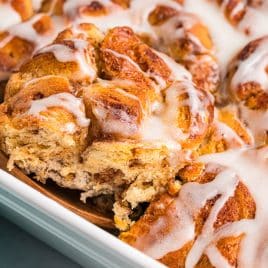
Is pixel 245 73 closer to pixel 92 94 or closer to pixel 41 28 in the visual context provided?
pixel 92 94

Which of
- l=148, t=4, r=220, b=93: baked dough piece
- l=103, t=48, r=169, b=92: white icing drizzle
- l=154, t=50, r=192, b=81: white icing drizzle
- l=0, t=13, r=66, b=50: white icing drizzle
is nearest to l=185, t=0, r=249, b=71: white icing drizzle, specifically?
l=148, t=4, r=220, b=93: baked dough piece

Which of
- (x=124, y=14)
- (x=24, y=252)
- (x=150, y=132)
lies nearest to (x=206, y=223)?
(x=150, y=132)

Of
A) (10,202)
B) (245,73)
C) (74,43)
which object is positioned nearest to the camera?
(10,202)

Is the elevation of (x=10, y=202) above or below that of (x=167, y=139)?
below

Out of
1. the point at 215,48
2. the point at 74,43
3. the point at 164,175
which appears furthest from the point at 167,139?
the point at 215,48

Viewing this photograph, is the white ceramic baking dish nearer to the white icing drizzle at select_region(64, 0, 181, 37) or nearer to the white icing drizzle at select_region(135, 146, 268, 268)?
the white icing drizzle at select_region(135, 146, 268, 268)

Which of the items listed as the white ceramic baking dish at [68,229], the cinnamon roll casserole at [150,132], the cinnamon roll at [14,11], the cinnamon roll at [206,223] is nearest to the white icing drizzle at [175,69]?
the cinnamon roll casserole at [150,132]
